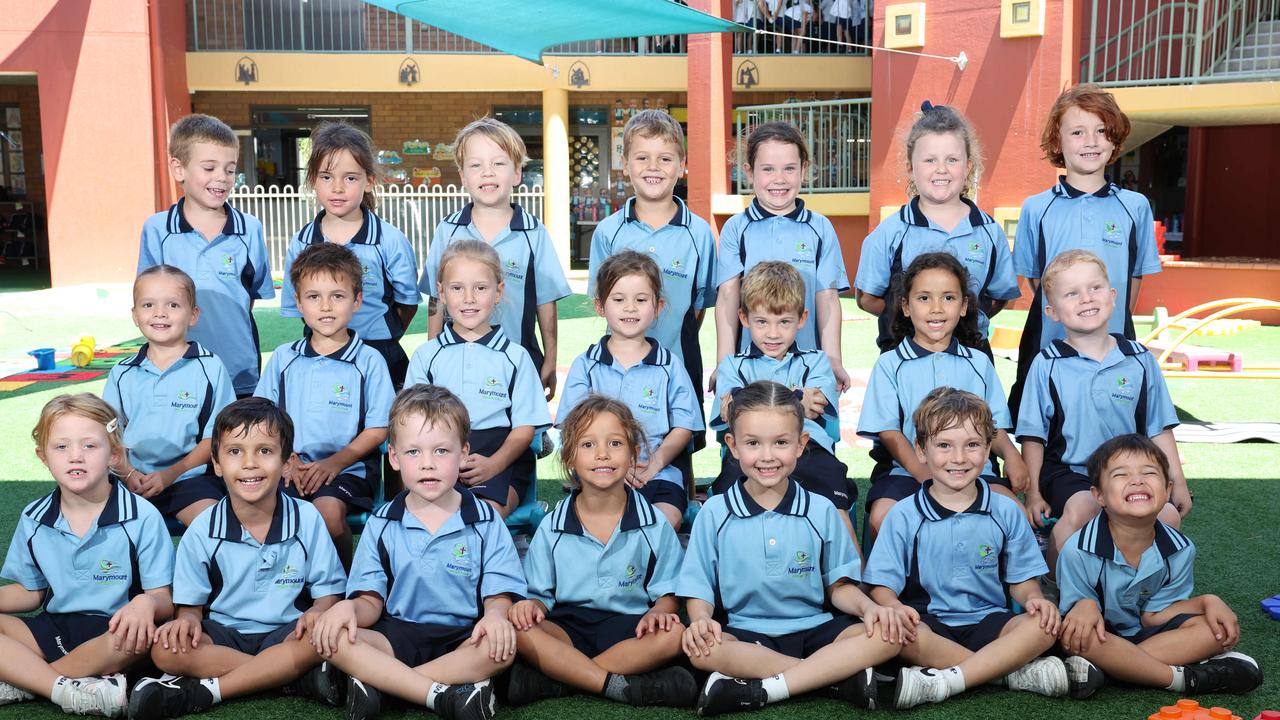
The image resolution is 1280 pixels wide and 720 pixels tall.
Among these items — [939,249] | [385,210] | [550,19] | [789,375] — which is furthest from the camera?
[385,210]

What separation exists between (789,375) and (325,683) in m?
1.77

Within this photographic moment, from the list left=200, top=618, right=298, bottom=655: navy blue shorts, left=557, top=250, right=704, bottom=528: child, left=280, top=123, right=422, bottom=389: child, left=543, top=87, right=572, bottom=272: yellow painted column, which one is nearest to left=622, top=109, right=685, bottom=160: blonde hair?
left=557, top=250, right=704, bottom=528: child

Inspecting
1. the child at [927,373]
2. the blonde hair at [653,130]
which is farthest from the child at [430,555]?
the blonde hair at [653,130]

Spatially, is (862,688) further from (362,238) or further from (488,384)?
(362,238)

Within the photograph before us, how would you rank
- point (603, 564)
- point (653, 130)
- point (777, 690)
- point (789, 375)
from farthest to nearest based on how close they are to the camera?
1. point (653, 130)
2. point (789, 375)
3. point (603, 564)
4. point (777, 690)

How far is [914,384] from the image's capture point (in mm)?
3889

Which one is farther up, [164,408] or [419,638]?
[164,408]

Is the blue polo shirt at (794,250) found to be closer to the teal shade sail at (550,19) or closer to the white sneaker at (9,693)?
the white sneaker at (9,693)

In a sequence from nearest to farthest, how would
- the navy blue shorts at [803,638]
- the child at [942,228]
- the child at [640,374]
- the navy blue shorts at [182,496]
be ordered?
1. the navy blue shorts at [803,638]
2. the navy blue shorts at [182,496]
3. the child at [640,374]
4. the child at [942,228]

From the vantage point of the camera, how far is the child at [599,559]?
3293mm

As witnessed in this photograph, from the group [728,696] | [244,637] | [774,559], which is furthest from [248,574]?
[774,559]

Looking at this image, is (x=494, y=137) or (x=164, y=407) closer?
(x=164, y=407)

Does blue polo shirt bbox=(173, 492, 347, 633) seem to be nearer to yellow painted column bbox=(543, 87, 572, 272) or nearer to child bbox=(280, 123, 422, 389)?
child bbox=(280, 123, 422, 389)

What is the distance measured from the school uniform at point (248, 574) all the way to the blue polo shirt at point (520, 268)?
146 centimetres
